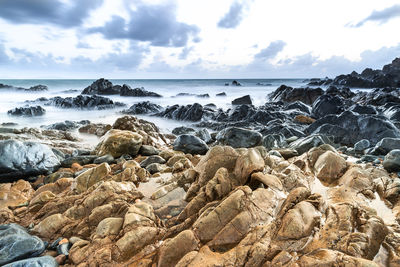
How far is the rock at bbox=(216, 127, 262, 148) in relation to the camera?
828 cm

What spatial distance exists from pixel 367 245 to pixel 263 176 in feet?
4.43

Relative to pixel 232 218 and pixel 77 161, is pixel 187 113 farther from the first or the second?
pixel 232 218

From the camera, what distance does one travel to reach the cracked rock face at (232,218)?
231 centimetres

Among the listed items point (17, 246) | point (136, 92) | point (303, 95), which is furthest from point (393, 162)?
point (136, 92)

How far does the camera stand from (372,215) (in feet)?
8.84

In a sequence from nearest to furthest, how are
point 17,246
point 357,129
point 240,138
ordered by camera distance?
point 17,246
point 240,138
point 357,129

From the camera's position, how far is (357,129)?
30.5 feet

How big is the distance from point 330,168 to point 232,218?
2.39 m

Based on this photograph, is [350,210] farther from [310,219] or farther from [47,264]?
[47,264]

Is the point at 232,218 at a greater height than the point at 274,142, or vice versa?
the point at 232,218

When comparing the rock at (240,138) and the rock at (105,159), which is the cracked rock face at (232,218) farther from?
the rock at (240,138)

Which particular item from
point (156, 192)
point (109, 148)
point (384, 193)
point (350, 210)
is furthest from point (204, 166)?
point (109, 148)

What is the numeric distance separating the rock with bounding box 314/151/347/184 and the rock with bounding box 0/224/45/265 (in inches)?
162

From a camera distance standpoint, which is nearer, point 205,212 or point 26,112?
point 205,212
